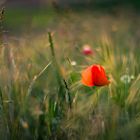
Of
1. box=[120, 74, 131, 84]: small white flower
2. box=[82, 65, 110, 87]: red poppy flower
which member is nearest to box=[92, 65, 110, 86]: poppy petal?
box=[82, 65, 110, 87]: red poppy flower

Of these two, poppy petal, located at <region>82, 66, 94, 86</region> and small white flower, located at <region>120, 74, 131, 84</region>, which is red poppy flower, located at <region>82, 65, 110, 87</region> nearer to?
poppy petal, located at <region>82, 66, 94, 86</region>

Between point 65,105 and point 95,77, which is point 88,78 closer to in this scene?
point 95,77

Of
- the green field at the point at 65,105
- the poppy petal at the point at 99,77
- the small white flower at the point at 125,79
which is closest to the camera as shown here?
the green field at the point at 65,105

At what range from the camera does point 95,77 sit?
2.33 meters

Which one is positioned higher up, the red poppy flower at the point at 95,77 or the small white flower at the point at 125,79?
the red poppy flower at the point at 95,77

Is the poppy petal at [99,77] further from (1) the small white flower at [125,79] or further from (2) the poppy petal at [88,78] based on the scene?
(1) the small white flower at [125,79]

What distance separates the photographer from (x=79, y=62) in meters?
3.38

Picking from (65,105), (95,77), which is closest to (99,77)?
(95,77)

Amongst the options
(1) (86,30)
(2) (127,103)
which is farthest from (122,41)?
(2) (127,103)

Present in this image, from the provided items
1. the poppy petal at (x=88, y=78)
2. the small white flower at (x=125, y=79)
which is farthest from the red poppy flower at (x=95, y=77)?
the small white flower at (x=125, y=79)

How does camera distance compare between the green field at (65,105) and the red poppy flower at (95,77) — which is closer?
the green field at (65,105)

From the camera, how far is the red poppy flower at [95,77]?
2314 mm

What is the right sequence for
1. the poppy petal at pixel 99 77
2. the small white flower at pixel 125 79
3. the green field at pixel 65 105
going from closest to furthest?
the green field at pixel 65 105 → the poppy petal at pixel 99 77 → the small white flower at pixel 125 79

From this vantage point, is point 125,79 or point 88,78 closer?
point 88,78
